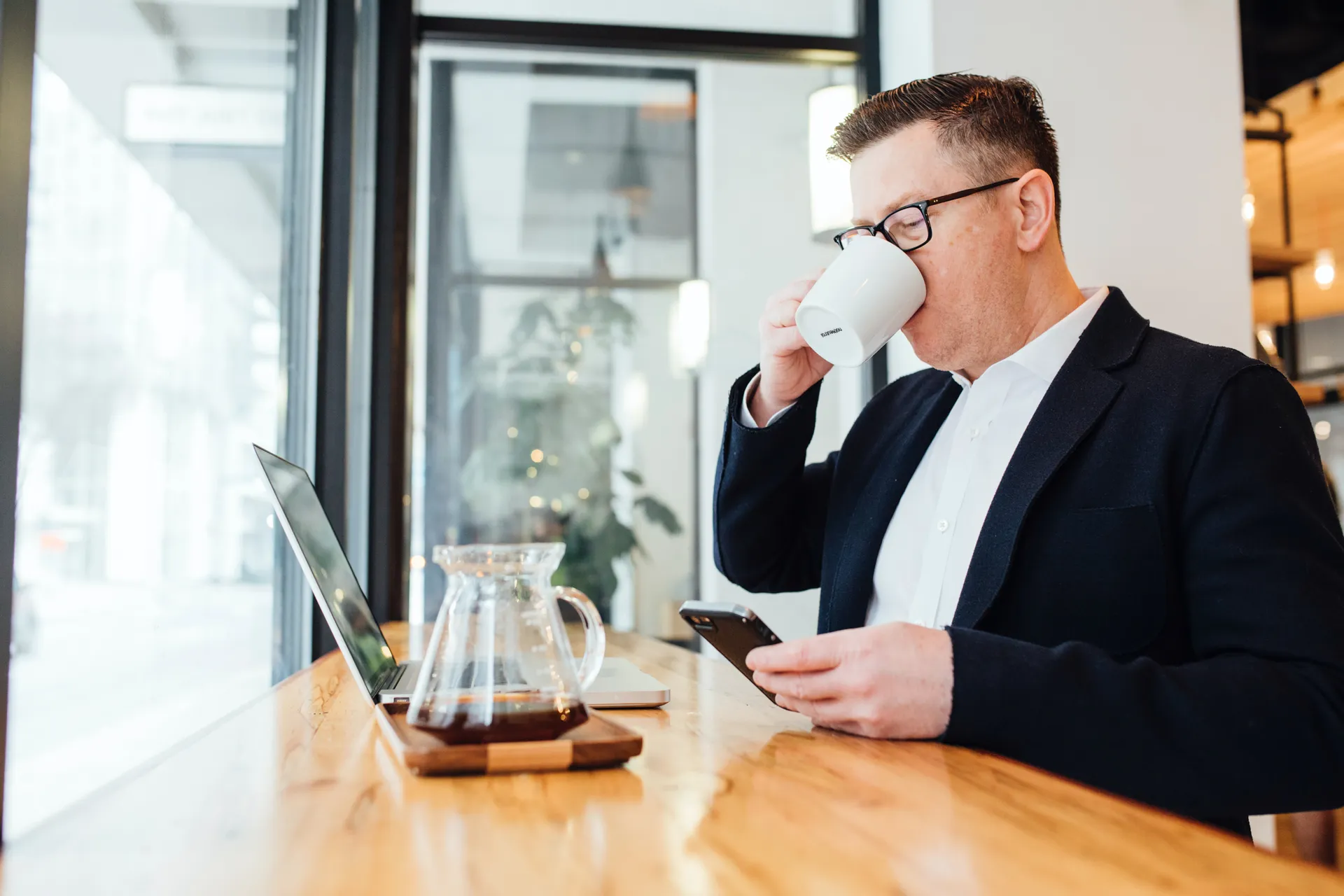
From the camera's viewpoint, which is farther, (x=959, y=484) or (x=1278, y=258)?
(x=1278, y=258)

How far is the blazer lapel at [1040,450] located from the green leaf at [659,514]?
138 cm

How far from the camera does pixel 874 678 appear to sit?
0.81 metres

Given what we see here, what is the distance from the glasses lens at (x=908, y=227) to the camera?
1.30m

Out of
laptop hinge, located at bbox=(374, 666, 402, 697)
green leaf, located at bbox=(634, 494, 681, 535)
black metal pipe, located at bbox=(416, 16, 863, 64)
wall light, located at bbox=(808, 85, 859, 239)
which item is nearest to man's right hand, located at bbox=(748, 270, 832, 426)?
laptop hinge, located at bbox=(374, 666, 402, 697)

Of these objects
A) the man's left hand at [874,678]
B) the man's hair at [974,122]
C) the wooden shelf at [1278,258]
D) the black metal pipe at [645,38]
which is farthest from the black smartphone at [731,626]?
the wooden shelf at [1278,258]

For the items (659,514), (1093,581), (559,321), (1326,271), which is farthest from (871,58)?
(1326,271)

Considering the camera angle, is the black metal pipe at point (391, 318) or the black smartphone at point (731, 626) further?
the black metal pipe at point (391, 318)

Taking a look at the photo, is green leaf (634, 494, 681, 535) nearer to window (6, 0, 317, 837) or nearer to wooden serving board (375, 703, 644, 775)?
window (6, 0, 317, 837)

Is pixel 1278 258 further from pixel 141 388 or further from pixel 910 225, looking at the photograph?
pixel 141 388

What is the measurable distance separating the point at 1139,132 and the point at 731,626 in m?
1.99

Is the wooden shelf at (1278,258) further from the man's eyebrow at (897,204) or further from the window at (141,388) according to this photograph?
the window at (141,388)

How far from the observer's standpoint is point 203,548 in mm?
1331

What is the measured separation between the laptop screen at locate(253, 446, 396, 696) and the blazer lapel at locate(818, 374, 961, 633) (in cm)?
61

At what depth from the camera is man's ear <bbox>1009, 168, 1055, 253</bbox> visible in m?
1.35
